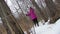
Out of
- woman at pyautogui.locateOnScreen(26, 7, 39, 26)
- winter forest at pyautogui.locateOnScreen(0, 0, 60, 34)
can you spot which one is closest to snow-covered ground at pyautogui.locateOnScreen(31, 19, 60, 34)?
winter forest at pyautogui.locateOnScreen(0, 0, 60, 34)

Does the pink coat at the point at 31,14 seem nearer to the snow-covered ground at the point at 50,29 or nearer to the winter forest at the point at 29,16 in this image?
the winter forest at the point at 29,16

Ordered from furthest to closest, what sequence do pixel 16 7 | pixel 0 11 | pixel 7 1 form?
1. pixel 16 7
2. pixel 7 1
3. pixel 0 11

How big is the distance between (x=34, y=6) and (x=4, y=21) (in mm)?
660

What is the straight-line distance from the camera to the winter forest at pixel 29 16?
2131 mm

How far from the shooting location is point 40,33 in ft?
6.91

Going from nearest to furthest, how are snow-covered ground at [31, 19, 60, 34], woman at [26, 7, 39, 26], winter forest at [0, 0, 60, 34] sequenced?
snow-covered ground at [31, 19, 60, 34]
winter forest at [0, 0, 60, 34]
woman at [26, 7, 39, 26]

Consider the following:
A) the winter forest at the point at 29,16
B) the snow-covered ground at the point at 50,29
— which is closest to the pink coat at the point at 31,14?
the winter forest at the point at 29,16

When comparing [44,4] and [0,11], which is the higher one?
[0,11]

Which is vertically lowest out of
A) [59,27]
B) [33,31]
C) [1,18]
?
[33,31]

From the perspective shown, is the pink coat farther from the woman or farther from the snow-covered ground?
the snow-covered ground

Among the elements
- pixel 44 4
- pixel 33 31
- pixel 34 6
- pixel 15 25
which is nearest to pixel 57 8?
pixel 44 4

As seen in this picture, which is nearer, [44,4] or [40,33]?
[40,33]

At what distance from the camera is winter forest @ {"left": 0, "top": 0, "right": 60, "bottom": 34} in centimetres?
213

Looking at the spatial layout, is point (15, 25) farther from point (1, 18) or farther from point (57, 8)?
point (57, 8)
